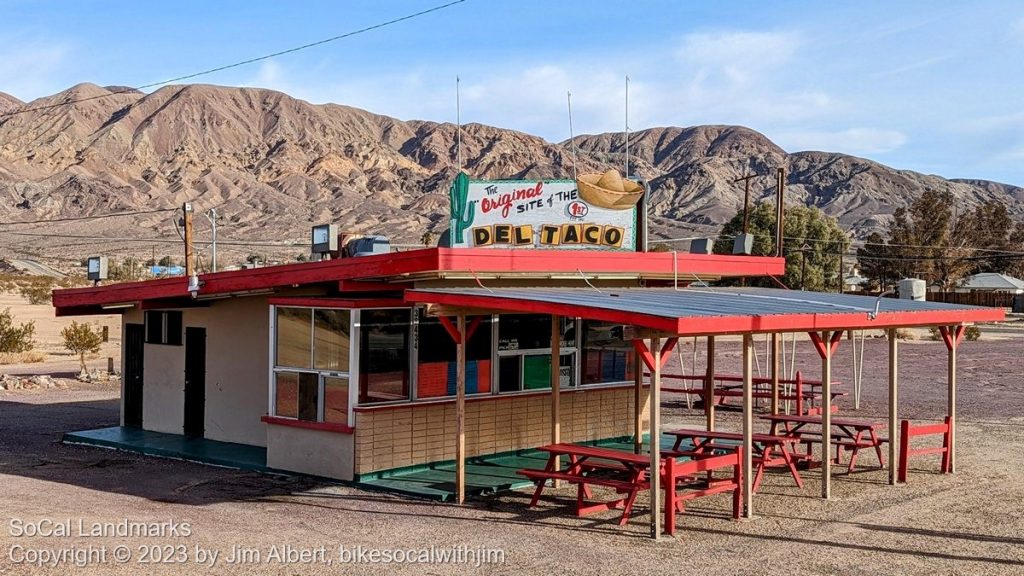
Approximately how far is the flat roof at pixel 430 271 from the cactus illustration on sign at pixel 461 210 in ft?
3.17

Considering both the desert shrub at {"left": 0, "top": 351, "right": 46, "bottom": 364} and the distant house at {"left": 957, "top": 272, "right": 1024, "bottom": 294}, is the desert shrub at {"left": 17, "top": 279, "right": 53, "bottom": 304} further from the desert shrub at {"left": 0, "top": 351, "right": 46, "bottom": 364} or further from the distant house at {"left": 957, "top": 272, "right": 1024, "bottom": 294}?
the distant house at {"left": 957, "top": 272, "right": 1024, "bottom": 294}

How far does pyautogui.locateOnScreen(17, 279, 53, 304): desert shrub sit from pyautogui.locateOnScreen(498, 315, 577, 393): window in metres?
47.4

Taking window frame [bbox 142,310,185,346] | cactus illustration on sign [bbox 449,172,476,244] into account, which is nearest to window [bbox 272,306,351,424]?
cactus illustration on sign [bbox 449,172,476,244]

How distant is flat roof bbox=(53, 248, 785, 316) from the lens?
38.6ft

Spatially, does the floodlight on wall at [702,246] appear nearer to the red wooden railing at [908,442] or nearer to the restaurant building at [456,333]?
the restaurant building at [456,333]

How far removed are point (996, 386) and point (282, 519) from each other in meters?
20.1

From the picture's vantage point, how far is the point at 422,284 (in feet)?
41.2

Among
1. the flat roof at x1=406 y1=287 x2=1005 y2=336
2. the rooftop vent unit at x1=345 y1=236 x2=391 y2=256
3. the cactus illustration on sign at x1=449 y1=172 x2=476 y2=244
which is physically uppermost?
the cactus illustration on sign at x1=449 y1=172 x2=476 y2=244

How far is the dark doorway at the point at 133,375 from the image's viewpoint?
653 inches

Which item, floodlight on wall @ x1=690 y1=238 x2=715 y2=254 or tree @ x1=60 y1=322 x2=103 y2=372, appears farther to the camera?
tree @ x1=60 y1=322 x2=103 y2=372

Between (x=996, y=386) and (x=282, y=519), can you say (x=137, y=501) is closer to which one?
(x=282, y=519)

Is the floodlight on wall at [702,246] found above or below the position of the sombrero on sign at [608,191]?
below

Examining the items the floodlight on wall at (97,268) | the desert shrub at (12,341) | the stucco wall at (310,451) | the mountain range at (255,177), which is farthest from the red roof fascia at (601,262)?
the mountain range at (255,177)

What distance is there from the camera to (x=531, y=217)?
13992 millimetres
